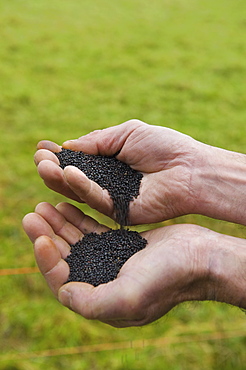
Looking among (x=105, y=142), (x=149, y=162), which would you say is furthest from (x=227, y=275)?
(x=105, y=142)

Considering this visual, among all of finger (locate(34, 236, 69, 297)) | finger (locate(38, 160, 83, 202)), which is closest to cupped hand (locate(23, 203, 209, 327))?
finger (locate(34, 236, 69, 297))

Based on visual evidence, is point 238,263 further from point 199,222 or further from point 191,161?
point 199,222

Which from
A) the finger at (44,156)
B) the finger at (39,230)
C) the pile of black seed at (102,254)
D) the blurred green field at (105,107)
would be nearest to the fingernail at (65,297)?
the pile of black seed at (102,254)

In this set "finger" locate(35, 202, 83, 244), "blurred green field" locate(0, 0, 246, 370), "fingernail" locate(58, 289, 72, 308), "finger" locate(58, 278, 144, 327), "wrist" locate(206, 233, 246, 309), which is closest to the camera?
"finger" locate(58, 278, 144, 327)

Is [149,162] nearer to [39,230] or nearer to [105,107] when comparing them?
[39,230]

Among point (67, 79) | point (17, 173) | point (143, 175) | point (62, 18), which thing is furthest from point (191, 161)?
point (62, 18)

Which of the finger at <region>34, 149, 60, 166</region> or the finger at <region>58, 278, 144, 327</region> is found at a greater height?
the finger at <region>34, 149, 60, 166</region>

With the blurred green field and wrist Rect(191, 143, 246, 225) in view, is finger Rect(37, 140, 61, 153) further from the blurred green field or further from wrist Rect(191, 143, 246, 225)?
the blurred green field
